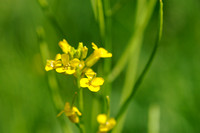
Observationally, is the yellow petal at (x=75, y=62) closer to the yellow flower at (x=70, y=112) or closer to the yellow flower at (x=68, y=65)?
the yellow flower at (x=68, y=65)

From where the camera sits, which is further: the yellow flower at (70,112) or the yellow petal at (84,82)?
the yellow flower at (70,112)

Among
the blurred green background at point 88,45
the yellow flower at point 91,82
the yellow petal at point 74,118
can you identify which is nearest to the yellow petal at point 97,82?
the yellow flower at point 91,82

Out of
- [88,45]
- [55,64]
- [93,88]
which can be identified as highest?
[55,64]

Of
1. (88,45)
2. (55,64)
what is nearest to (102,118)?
(55,64)

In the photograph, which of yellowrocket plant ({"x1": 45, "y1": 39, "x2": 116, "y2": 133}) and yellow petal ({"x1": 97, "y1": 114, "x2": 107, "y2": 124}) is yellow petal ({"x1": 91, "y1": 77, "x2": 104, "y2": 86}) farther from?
yellow petal ({"x1": 97, "y1": 114, "x2": 107, "y2": 124})

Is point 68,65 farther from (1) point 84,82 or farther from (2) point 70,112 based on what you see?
(2) point 70,112

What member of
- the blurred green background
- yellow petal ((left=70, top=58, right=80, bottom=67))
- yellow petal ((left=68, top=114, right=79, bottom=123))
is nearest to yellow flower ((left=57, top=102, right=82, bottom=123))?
yellow petal ((left=68, top=114, right=79, bottom=123))
